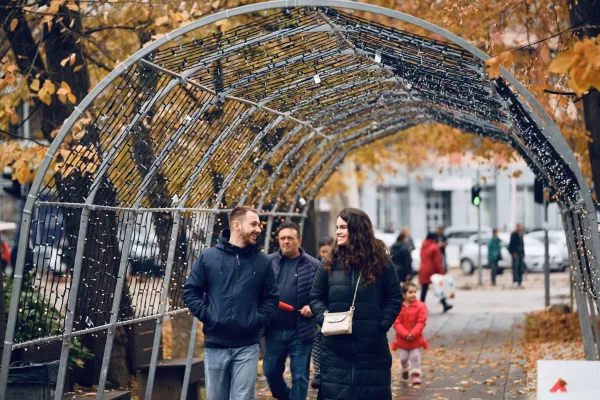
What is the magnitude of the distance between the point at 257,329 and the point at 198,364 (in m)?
3.40

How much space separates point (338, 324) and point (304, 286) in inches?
96.9

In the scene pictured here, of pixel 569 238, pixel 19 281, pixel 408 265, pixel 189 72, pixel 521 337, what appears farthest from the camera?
pixel 408 265

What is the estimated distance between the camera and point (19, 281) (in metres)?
7.26

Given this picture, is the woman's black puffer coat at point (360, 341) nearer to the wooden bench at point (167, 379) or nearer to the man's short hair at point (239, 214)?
the man's short hair at point (239, 214)

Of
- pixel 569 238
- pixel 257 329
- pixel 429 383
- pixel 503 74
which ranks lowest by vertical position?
pixel 429 383

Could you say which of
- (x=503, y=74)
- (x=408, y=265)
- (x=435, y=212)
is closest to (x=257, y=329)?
(x=503, y=74)

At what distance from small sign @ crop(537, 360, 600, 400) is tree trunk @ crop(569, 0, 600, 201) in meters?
4.75

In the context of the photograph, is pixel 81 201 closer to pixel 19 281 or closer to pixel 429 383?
pixel 19 281

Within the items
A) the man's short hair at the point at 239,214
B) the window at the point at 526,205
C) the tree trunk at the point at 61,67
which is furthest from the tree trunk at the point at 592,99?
→ the window at the point at 526,205

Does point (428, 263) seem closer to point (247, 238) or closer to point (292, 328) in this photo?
point (292, 328)

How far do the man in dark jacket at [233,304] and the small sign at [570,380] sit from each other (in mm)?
2251

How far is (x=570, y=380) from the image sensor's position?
653 cm

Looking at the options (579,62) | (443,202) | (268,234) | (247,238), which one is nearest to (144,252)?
(247,238)

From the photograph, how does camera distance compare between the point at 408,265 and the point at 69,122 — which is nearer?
the point at 69,122
